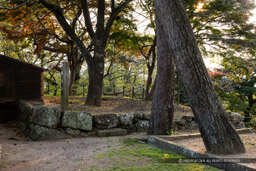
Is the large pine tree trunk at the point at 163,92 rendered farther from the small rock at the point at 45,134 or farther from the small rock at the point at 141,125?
the small rock at the point at 45,134

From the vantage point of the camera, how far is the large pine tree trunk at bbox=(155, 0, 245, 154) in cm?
439

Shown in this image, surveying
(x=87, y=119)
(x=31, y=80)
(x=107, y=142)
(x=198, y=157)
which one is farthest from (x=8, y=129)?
(x=198, y=157)

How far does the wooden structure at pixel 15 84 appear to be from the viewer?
9.35m

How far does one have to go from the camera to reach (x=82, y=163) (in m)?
4.51

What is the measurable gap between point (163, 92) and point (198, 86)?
215 cm

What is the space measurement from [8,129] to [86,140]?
3.60 meters

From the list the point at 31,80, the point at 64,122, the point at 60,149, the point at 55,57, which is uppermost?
the point at 55,57

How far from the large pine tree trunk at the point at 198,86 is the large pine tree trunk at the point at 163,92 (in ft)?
6.42

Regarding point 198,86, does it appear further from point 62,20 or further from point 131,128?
point 62,20

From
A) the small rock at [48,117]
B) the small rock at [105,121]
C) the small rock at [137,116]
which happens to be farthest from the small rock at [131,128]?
the small rock at [48,117]

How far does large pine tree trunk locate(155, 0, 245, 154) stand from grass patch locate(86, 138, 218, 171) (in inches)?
26.2

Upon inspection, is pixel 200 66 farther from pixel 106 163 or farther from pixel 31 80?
pixel 31 80

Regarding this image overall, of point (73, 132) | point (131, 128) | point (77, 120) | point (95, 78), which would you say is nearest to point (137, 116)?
point (131, 128)

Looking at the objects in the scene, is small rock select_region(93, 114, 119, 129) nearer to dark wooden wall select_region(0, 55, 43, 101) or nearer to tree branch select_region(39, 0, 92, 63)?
tree branch select_region(39, 0, 92, 63)
